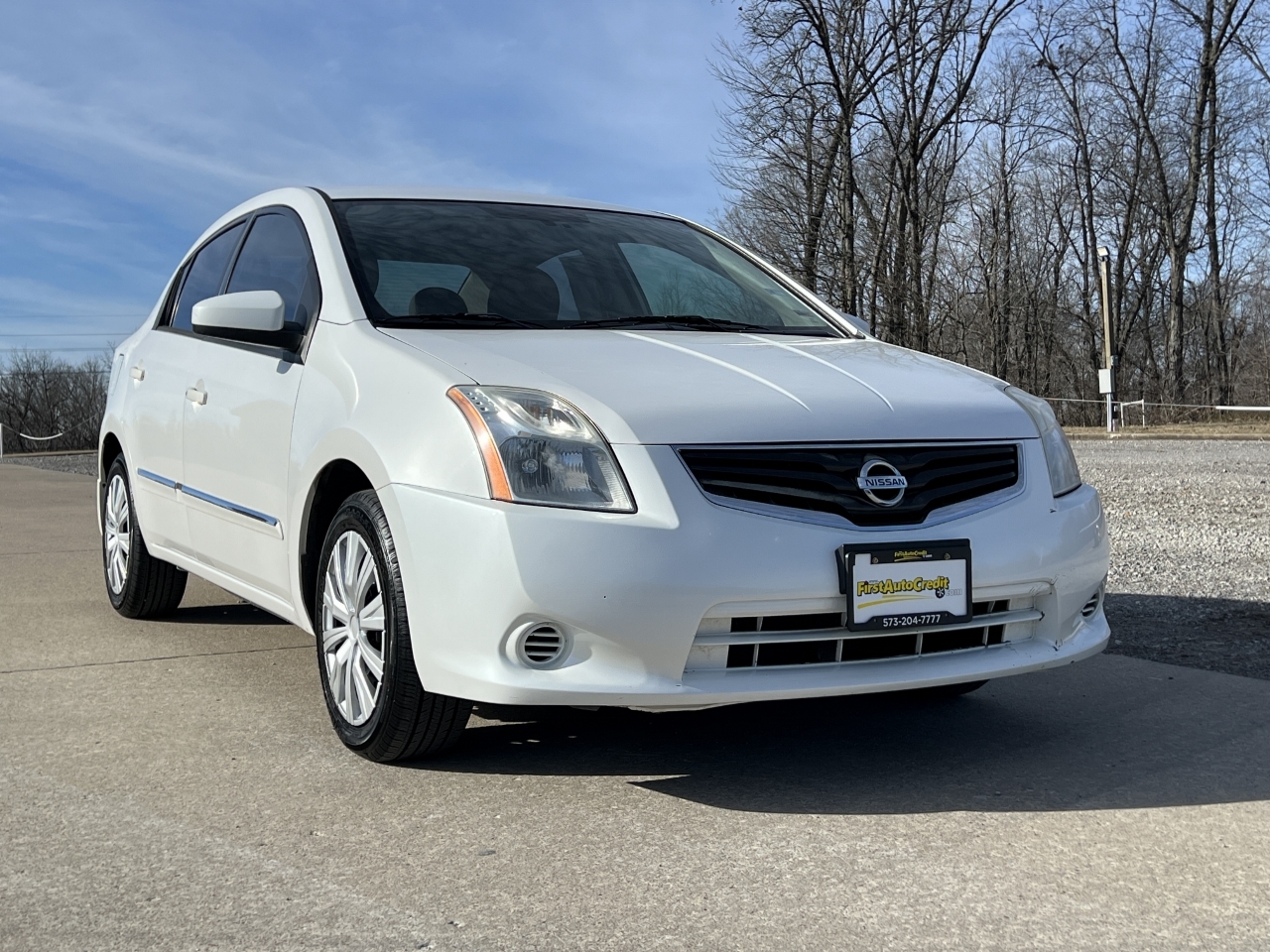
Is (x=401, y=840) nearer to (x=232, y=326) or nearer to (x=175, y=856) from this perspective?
(x=175, y=856)

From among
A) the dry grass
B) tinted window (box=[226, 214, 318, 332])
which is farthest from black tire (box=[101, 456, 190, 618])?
the dry grass

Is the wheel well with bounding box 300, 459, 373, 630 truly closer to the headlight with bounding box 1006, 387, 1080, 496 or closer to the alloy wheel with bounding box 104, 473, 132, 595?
the headlight with bounding box 1006, 387, 1080, 496

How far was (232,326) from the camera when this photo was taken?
426 cm

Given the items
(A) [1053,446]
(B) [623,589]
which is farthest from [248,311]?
(A) [1053,446]

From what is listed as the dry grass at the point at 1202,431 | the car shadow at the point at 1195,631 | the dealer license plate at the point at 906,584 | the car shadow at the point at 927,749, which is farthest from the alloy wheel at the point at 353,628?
the dry grass at the point at 1202,431

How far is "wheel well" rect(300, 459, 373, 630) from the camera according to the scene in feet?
12.6

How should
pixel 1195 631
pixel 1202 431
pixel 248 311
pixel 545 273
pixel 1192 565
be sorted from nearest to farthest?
pixel 248 311, pixel 545 273, pixel 1195 631, pixel 1192 565, pixel 1202 431

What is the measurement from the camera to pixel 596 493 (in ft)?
10.5

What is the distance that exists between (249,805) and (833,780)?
4.85 feet

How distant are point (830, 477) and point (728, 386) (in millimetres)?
378

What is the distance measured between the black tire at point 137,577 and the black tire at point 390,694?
2.27 meters

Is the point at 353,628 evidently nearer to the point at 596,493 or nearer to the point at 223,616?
the point at 596,493

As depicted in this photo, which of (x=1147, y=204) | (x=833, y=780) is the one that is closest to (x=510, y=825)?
(x=833, y=780)

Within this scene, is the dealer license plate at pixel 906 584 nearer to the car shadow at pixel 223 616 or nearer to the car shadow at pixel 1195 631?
the car shadow at pixel 1195 631
